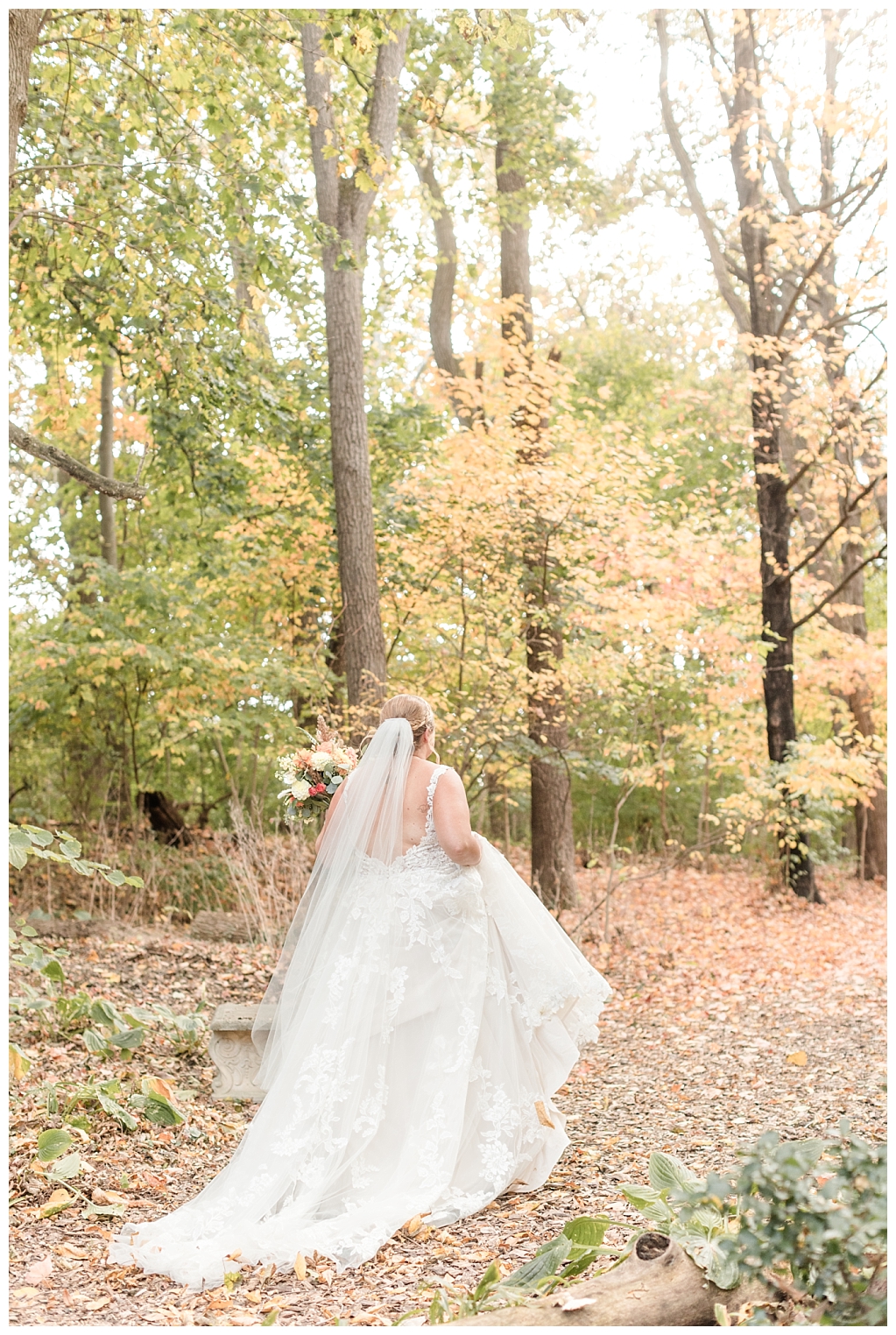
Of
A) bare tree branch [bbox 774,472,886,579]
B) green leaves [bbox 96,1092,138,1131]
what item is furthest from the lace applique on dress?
bare tree branch [bbox 774,472,886,579]

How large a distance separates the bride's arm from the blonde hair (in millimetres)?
266

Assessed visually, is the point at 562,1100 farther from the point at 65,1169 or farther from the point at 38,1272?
the point at 38,1272

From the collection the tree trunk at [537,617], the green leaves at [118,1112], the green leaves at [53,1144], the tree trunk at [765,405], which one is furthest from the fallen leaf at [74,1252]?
the tree trunk at [765,405]

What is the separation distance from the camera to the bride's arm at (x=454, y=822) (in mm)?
4281

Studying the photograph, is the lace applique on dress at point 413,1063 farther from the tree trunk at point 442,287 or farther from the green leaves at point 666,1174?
the tree trunk at point 442,287

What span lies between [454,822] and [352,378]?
549cm

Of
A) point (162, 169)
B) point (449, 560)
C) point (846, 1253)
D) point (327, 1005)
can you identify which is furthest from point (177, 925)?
point (846, 1253)

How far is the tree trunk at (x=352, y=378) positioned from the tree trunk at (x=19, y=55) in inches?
149

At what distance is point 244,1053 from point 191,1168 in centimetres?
95

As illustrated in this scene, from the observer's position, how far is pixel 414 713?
4.53 m

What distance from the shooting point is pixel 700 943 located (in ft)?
33.6

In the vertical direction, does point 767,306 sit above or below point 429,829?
above

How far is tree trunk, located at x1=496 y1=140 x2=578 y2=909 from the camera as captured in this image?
8930mm

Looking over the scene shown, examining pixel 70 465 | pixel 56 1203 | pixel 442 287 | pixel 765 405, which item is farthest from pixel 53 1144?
pixel 442 287
